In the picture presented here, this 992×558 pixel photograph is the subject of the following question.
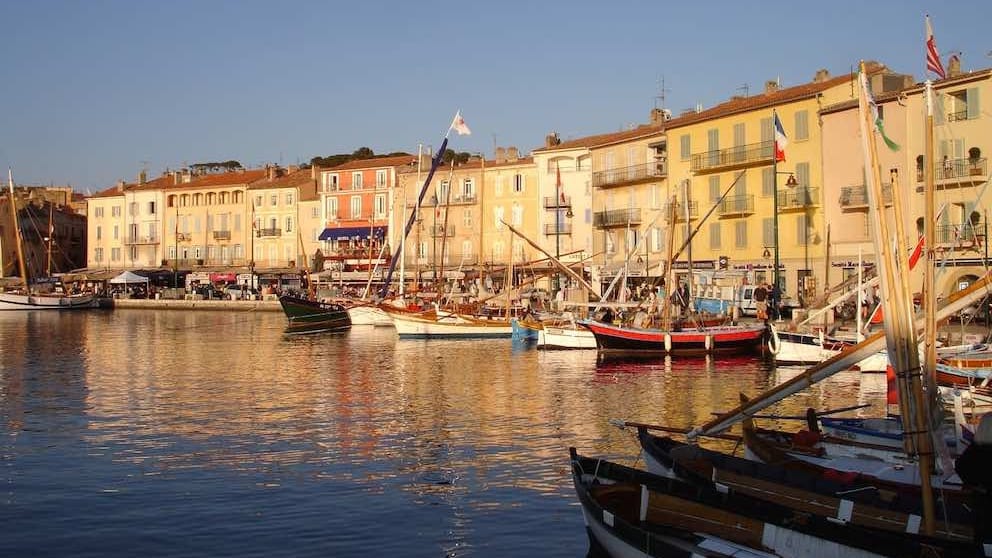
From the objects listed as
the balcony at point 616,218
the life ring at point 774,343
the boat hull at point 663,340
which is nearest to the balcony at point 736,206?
the balcony at point 616,218

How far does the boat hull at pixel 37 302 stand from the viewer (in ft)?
332

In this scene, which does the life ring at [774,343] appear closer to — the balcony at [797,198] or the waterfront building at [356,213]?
the balcony at [797,198]

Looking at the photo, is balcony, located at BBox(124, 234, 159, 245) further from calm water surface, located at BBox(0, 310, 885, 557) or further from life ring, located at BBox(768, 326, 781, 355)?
life ring, located at BBox(768, 326, 781, 355)

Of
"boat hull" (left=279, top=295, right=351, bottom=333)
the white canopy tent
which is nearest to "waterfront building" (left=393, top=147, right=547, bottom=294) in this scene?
"boat hull" (left=279, top=295, right=351, bottom=333)

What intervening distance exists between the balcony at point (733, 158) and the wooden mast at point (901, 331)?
5190 centimetres

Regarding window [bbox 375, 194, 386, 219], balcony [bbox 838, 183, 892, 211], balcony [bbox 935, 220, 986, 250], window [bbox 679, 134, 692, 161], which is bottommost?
balcony [bbox 935, 220, 986, 250]

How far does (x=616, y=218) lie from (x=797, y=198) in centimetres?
1776

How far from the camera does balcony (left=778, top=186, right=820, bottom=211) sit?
204 feet

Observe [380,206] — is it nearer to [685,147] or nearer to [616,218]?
[616,218]

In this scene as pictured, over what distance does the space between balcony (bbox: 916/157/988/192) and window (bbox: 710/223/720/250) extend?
17394mm

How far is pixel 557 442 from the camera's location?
78.7ft

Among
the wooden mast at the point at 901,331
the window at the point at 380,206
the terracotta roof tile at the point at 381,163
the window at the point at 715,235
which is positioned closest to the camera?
the wooden mast at the point at 901,331

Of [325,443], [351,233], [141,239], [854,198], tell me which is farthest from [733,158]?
[141,239]

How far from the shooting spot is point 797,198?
6256 centimetres
